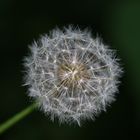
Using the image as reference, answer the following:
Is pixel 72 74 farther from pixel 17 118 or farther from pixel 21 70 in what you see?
pixel 21 70

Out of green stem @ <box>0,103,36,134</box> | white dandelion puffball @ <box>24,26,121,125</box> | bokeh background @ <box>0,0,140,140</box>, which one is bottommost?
green stem @ <box>0,103,36,134</box>

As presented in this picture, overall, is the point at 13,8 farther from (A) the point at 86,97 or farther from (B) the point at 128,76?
(A) the point at 86,97

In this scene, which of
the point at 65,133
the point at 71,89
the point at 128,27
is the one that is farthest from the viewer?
the point at 65,133

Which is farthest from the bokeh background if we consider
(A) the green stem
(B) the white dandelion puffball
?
(A) the green stem

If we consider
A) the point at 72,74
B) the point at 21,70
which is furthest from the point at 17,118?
the point at 21,70

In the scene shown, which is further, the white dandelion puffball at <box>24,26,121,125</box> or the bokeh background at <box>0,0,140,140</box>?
the bokeh background at <box>0,0,140,140</box>

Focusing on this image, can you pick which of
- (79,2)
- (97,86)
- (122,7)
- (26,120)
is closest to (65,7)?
(79,2)

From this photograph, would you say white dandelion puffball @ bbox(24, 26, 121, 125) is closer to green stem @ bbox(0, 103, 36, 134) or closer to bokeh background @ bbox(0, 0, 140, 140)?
green stem @ bbox(0, 103, 36, 134)

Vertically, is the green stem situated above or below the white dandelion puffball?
below

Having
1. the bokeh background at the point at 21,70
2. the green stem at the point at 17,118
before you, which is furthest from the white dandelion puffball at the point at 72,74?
the bokeh background at the point at 21,70
